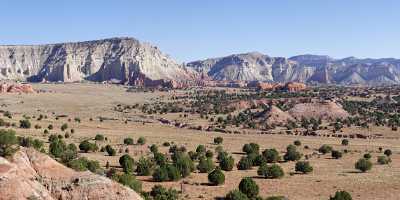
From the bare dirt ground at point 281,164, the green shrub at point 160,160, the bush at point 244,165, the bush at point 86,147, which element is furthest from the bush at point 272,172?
the bush at point 86,147

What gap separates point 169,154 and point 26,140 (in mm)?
13992

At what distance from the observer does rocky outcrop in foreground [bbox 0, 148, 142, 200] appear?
20.9m

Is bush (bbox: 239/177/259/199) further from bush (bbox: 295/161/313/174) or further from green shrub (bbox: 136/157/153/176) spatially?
bush (bbox: 295/161/313/174)

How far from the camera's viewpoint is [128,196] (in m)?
23.1

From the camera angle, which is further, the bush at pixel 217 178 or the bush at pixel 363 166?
the bush at pixel 363 166

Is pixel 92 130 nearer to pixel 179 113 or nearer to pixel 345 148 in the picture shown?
pixel 345 148

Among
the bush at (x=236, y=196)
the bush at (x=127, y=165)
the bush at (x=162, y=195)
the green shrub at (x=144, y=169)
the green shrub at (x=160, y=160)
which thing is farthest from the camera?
the green shrub at (x=160, y=160)

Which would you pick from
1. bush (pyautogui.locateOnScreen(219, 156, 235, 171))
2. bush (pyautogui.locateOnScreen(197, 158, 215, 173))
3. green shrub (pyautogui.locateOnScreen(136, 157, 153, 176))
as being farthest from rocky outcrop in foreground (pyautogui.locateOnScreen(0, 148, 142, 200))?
bush (pyautogui.locateOnScreen(219, 156, 235, 171))

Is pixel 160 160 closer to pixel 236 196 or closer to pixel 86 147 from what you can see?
pixel 86 147

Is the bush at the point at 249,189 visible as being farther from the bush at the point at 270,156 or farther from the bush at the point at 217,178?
the bush at the point at 270,156

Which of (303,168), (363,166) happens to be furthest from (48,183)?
(363,166)

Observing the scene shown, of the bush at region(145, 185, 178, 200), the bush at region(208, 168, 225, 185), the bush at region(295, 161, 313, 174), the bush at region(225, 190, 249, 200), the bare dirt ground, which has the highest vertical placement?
the bush at region(145, 185, 178, 200)

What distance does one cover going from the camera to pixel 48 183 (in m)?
22.6

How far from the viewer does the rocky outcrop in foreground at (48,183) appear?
68.5 feet
